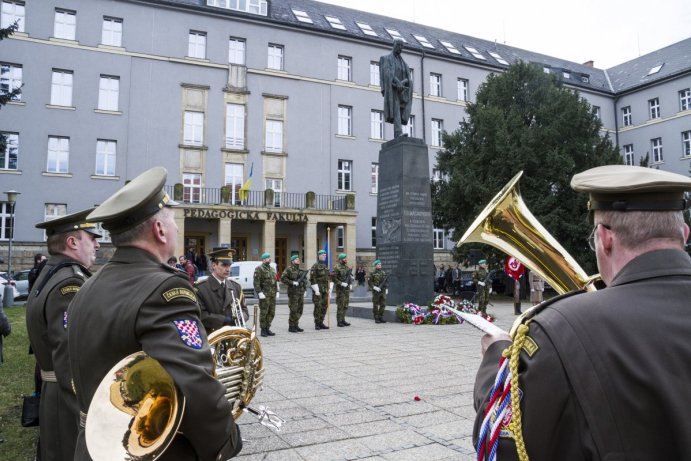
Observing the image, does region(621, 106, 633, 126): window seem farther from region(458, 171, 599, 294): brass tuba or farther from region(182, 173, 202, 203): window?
region(458, 171, 599, 294): brass tuba

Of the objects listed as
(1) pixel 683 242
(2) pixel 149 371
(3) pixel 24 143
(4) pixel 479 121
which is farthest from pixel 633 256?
(3) pixel 24 143

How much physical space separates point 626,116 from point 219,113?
35.5 metres

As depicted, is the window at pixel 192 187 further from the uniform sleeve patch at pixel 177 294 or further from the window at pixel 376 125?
the uniform sleeve patch at pixel 177 294

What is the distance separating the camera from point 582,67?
50.7 metres

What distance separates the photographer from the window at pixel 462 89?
39.7m

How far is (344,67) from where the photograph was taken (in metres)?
35.9

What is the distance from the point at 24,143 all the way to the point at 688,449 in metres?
32.7

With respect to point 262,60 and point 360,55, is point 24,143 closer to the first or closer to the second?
point 262,60

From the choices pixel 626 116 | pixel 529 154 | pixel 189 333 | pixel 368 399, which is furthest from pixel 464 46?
pixel 189 333

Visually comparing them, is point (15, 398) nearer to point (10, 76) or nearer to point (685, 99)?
point (10, 76)

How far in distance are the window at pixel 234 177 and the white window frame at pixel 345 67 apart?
9.84m

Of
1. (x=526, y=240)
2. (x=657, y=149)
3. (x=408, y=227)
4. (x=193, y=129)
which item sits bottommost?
(x=526, y=240)

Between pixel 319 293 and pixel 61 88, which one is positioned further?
pixel 61 88

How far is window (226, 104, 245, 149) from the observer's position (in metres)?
32.2
